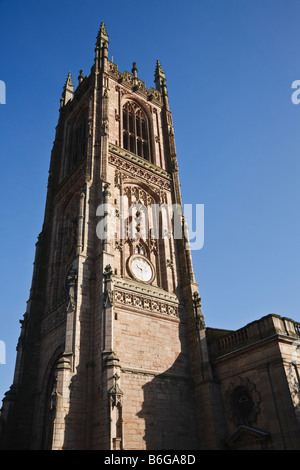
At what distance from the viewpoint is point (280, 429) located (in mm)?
17641

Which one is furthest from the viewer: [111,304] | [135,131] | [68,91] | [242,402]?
[68,91]

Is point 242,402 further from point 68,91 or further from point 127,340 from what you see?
point 68,91

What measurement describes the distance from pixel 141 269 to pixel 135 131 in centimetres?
1448

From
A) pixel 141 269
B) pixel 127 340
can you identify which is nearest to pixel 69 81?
pixel 141 269

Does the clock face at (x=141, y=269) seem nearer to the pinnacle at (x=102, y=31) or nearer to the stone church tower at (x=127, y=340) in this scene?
the stone church tower at (x=127, y=340)

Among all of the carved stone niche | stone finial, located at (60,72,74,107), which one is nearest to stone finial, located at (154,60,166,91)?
stone finial, located at (60,72,74,107)

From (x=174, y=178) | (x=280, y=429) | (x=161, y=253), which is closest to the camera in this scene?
(x=280, y=429)

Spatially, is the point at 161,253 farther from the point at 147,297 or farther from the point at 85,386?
the point at 85,386

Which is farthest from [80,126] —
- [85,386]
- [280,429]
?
[280,429]

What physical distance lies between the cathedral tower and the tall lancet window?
13cm

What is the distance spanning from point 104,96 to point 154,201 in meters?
9.75

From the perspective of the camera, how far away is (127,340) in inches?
850

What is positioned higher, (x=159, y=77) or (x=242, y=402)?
(x=159, y=77)

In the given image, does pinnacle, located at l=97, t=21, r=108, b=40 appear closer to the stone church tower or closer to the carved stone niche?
the stone church tower
